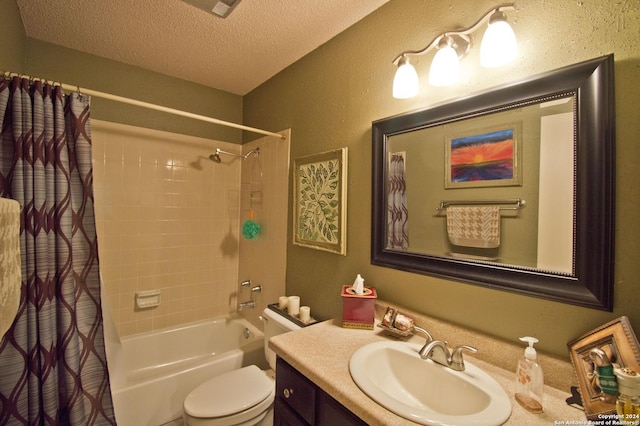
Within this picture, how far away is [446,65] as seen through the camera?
41.4 inches

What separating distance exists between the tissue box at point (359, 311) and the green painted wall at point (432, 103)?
0.46 feet

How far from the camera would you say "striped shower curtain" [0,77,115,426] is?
1143 mm

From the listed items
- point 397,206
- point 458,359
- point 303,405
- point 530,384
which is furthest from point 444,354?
point 397,206

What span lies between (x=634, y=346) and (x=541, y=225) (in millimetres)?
359

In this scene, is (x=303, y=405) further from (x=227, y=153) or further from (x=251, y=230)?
(x=227, y=153)

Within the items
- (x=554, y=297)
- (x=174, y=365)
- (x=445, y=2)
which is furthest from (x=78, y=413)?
(x=445, y=2)

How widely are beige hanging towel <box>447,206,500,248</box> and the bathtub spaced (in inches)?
60.6

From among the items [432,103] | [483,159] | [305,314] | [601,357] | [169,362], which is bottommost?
[169,362]

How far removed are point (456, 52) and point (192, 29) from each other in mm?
1418

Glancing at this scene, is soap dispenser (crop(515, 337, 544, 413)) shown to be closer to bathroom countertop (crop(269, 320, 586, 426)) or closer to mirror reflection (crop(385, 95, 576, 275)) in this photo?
bathroom countertop (crop(269, 320, 586, 426))

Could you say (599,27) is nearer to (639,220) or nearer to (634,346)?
(639,220)

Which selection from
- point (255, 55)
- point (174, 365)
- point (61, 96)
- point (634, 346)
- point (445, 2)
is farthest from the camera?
point (174, 365)

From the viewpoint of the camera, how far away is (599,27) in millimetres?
810

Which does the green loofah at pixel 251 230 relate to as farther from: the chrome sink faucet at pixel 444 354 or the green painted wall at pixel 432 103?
the chrome sink faucet at pixel 444 354
